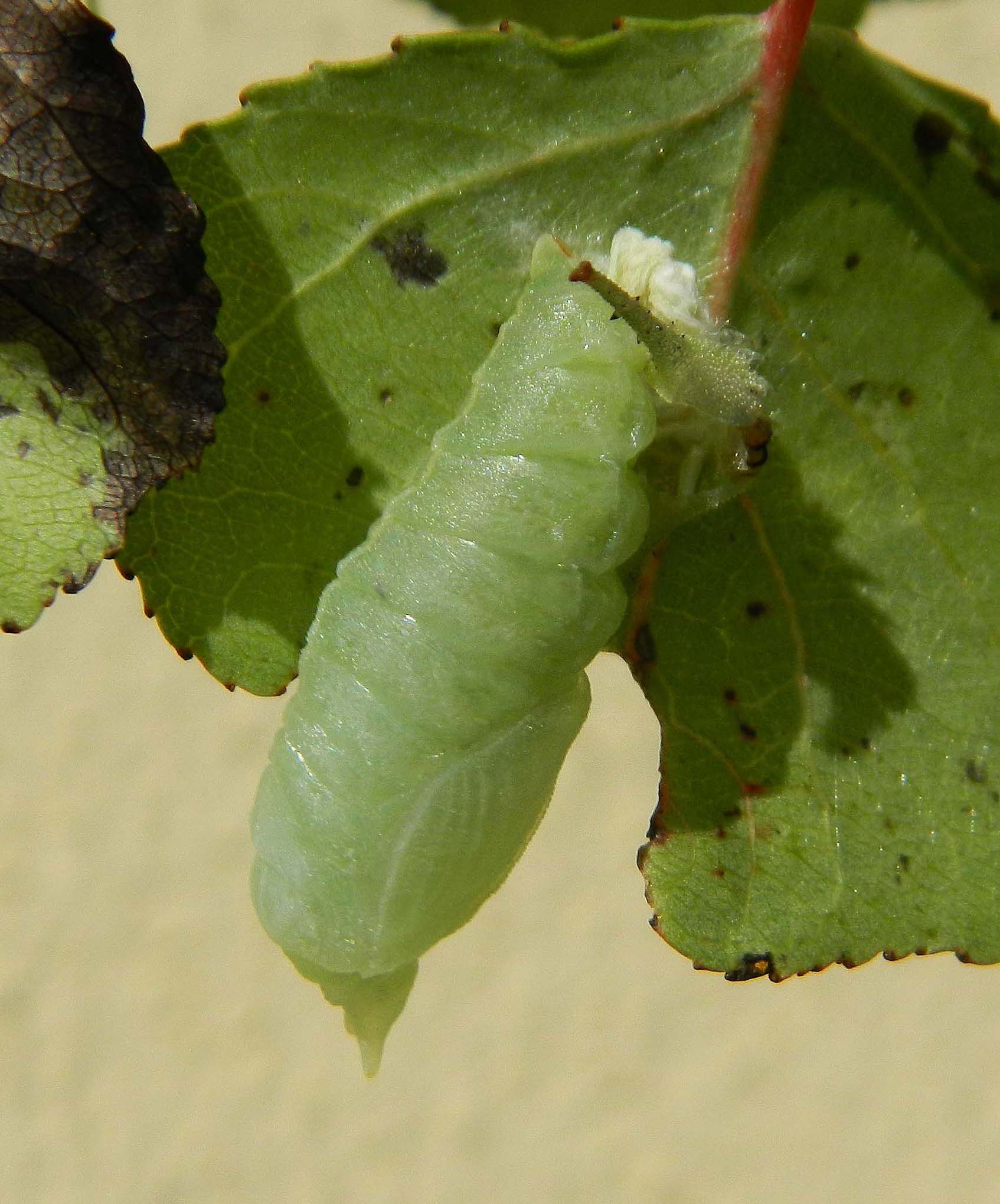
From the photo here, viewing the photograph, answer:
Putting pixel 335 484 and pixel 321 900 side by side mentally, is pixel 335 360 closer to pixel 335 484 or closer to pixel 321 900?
pixel 335 484

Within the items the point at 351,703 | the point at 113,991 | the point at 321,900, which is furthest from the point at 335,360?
the point at 113,991

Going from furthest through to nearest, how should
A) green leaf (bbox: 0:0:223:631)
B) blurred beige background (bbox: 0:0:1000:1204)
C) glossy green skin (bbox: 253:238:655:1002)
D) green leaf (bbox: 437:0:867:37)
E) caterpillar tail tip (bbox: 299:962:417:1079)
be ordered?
blurred beige background (bbox: 0:0:1000:1204) < green leaf (bbox: 437:0:867:37) < caterpillar tail tip (bbox: 299:962:417:1079) < glossy green skin (bbox: 253:238:655:1002) < green leaf (bbox: 0:0:223:631)

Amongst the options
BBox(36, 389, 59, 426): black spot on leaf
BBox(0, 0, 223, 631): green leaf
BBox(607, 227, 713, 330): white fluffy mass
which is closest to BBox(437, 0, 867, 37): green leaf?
BBox(607, 227, 713, 330): white fluffy mass

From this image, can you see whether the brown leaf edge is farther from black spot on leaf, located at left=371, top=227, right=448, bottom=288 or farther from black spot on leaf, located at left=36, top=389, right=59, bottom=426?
black spot on leaf, located at left=36, top=389, right=59, bottom=426

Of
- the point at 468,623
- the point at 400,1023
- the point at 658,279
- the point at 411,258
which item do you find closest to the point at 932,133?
the point at 658,279

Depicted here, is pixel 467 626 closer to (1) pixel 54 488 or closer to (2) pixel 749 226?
(1) pixel 54 488

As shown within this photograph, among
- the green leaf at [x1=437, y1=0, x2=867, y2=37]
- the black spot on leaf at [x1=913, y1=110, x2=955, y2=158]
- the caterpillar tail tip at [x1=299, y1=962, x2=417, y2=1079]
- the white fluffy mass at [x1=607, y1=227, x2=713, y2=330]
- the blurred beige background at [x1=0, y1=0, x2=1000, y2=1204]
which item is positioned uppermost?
the black spot on leaf at [x1=913, y1=110, x2=955, y2=158]

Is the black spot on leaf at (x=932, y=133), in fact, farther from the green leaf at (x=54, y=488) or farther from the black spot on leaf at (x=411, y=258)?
the green leaf at (x=54, y=488)

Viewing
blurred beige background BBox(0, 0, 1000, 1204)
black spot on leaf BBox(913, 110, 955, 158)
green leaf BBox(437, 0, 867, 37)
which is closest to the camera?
black spot on leaf BBox(913, 110, 955, 158)
